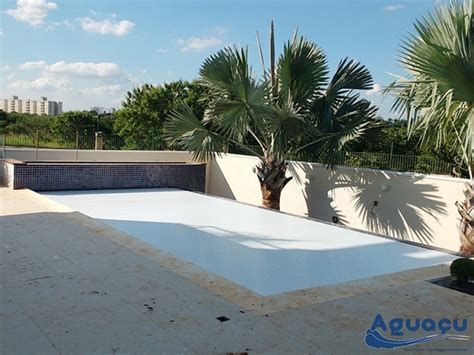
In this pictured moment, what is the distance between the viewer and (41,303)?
378cm

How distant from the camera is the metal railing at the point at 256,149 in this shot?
30.5 ft

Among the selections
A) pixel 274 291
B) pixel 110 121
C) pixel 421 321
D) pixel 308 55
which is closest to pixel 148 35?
pixel 308 55

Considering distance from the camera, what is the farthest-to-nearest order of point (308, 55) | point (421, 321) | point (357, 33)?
1. point (357, 33)
2. point (308, 55)
3. point (421, 321)

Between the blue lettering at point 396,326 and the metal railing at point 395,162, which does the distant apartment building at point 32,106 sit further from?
the blue lettering at point 396,326

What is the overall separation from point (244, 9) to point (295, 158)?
3713mm

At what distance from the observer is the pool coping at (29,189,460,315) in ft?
13.3

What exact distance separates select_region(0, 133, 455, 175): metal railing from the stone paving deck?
4297 mm

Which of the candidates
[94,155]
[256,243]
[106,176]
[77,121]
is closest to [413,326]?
[256,243]

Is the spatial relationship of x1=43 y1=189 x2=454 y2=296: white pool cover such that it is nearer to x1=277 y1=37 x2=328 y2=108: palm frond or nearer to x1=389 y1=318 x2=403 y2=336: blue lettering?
x1=389 y1=318 x2=403 y2=336: blue lettering

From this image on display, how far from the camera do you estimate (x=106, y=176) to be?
472 inches

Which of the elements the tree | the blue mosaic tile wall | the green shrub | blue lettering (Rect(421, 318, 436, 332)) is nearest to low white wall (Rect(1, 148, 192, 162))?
the blue mosaic tile wall

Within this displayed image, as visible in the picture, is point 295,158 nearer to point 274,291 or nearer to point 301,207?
point 301,207

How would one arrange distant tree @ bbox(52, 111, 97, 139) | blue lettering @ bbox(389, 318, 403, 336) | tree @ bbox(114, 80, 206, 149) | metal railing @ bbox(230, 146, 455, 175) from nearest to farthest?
blue lettering @ bbox(389, 318, 403, 336), metal railing @ bbox(230, 146, 455, 175), tree @ bbox(114, 80, 206, 149), distant tree @ bbox(52, 111, 97, 139)

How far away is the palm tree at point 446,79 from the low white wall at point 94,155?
8984mm
